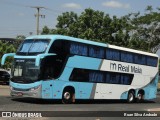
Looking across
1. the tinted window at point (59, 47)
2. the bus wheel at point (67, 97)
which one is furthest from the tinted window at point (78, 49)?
the bus wheel at point (67, 97)

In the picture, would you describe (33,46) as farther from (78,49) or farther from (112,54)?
(112,54)

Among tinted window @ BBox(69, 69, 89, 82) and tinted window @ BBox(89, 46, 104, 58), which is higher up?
tinted window @ BBox(89, 46, 104, 58)

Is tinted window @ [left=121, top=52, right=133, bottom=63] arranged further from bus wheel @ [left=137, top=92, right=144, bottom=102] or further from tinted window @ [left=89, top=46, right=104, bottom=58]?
bus wheel @ [left=137, top=92, right=144, bottom=102]

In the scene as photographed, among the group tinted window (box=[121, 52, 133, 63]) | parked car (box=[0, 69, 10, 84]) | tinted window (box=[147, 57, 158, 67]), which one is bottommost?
parked car (box=[0, 69, 10, 84])

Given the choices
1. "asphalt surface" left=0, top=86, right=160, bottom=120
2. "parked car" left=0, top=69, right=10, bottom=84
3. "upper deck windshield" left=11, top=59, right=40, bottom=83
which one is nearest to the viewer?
"asphalt surface" left=0, top=86, right=160, bottom=120

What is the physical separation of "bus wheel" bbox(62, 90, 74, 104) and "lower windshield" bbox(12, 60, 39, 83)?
2.40m

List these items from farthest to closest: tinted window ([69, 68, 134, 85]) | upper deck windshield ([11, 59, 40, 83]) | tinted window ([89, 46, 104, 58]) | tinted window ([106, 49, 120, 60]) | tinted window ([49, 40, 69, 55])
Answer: tinted window ([106, 49, 120, 60]) < tinted window ([89, 46, 104, 58]) < tinted window ([69, 68, 134, 85]) < tinted window ([49, 40, 69, 55]) < upper deck windshield ([11, 59, 40, 83])

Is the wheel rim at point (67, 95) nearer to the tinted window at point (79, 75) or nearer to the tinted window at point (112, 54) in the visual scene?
the tinted window at point (79, 75)

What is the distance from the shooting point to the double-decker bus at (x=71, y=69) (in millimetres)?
23422

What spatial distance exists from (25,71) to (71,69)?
106 inches

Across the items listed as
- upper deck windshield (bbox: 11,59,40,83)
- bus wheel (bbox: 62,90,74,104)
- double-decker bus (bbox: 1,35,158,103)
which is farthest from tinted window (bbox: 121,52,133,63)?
upper deck windshield (bbox: 11,59,40,83)

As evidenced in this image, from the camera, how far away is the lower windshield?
76.6 feet

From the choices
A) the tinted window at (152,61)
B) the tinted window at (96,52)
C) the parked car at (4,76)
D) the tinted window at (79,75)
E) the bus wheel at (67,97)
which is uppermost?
the tinted window at (96,52)

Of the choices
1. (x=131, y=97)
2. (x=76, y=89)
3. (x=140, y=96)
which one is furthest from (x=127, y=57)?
(x=76, y=89)
